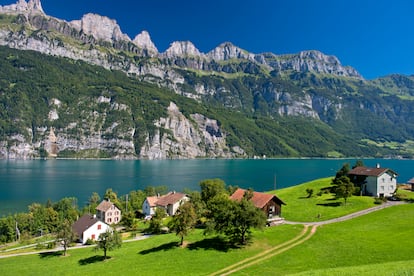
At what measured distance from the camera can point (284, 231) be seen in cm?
5100

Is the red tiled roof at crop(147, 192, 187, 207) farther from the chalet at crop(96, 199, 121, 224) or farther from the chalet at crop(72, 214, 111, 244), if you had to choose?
the chalet at crop(72, 214, 111, 244)

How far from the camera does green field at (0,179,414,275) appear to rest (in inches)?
1420

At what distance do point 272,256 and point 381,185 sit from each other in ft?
157

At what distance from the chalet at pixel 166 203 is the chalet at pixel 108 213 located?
830 cm

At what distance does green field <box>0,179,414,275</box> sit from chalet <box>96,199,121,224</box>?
30995 mm

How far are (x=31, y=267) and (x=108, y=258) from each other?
11.0 meters

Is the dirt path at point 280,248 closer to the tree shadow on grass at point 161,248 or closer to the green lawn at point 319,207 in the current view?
the green lawn at point 319,207

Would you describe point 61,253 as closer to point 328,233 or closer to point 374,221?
point 328,233

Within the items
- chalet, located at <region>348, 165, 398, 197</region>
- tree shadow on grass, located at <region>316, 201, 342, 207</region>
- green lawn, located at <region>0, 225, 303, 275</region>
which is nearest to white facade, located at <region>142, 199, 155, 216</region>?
green lawn, located at <region>0, 225, 303, 275</region>

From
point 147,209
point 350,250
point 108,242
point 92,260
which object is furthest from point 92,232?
point 350,250

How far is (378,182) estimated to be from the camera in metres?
75.4

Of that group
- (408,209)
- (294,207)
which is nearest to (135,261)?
(294,207)

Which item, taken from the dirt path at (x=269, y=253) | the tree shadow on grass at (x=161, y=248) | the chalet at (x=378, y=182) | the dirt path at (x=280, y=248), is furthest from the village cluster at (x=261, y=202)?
the dirt path at (x=269, y=253)

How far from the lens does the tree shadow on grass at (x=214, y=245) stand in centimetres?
4609
